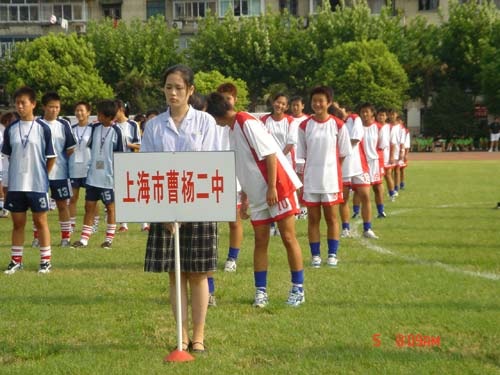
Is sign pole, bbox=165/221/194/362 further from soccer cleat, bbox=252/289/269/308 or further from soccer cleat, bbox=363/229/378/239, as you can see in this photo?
soccer cleat, bbox=363/229/378/239

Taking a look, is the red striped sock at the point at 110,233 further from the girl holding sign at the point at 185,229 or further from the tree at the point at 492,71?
the tree at the point at 492,71

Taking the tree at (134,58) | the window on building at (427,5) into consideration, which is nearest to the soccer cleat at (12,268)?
the tree at (134,58)

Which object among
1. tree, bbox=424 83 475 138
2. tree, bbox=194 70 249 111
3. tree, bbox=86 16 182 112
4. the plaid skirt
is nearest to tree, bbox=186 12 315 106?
tree, bbox=86 16 182 112

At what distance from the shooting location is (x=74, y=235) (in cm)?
1126

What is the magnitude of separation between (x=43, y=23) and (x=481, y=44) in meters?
32.6

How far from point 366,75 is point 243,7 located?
15.3 m

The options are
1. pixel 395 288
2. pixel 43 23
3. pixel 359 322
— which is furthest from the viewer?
pixel 43 23

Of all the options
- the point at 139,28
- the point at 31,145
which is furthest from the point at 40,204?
the point at 139,28

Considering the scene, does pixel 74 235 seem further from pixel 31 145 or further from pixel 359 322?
pixel 359 322

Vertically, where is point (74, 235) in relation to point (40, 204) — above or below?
below

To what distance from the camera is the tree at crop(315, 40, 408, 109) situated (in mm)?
42688

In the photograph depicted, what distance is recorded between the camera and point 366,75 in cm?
4278

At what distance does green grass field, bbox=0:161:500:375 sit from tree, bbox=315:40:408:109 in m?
33.9

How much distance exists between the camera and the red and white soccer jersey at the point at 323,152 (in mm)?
7922
